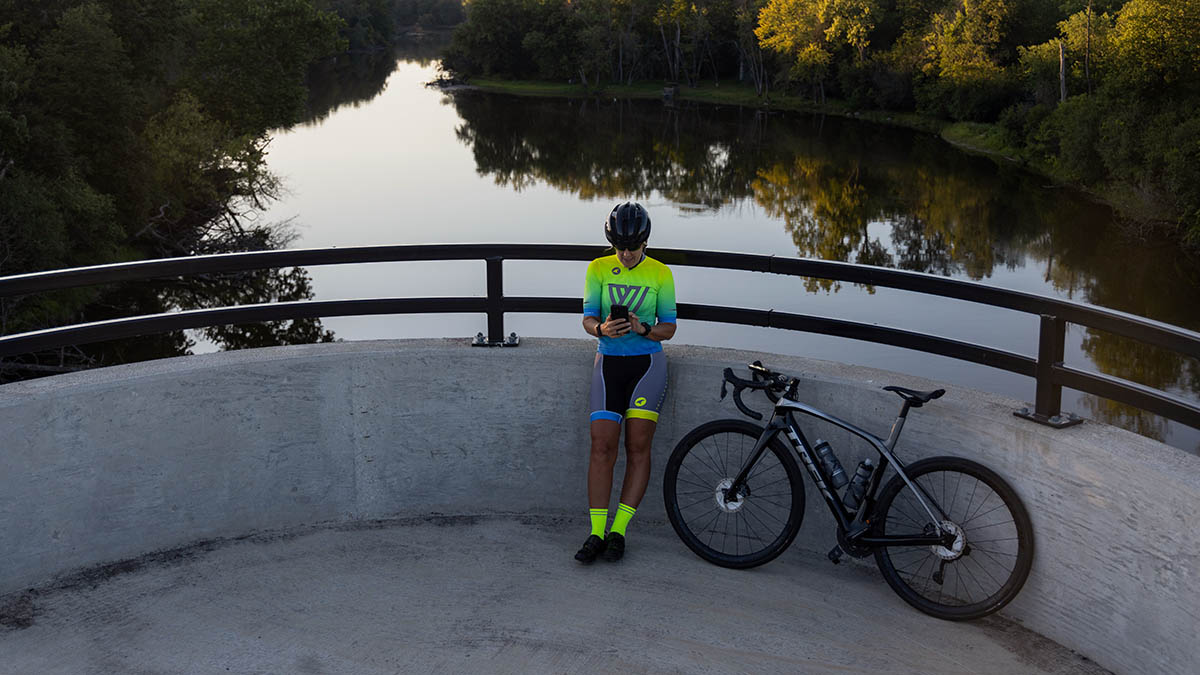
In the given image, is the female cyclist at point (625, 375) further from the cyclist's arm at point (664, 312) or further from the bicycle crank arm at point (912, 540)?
the bicycle crank arm at point (912, 540)

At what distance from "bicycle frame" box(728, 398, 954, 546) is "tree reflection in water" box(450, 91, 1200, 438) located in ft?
98.9

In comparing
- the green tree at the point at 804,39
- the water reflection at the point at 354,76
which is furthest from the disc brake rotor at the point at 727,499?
the green tree at the point at 804,39

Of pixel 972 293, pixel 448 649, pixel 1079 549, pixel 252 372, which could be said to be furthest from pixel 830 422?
pixel 252 372

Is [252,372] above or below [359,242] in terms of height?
above

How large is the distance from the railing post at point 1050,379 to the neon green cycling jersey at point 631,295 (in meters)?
1.67

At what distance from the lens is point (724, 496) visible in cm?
564

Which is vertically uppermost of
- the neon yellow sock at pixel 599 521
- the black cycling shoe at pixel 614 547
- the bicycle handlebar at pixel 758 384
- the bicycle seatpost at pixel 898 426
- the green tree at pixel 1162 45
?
the green tree at pixel 1162 45

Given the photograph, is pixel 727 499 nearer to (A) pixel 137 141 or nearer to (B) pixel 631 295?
(B) pixel 631 295

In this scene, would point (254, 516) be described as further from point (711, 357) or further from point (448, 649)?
point (711, 357)

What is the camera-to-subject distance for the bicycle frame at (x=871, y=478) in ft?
16.7

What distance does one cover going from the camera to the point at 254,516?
606 cm

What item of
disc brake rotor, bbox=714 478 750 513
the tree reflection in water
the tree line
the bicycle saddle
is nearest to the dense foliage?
the tree reflection in water

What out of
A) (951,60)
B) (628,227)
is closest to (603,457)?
(628,227)

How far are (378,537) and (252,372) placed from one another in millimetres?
1047
